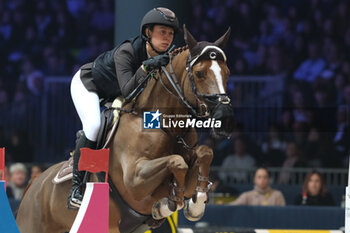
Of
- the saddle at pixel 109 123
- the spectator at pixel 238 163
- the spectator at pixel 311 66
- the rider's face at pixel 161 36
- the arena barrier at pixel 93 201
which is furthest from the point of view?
the spectator at pixel 311 66

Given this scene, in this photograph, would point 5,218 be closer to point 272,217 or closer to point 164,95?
point 164,95

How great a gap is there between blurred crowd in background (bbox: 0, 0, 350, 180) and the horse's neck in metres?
2.52

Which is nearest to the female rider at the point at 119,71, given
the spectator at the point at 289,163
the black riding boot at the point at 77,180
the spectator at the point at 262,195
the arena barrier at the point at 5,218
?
the black riding boot at the point at 77,180

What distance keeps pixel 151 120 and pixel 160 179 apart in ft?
1.53

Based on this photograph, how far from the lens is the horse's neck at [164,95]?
5191 mm

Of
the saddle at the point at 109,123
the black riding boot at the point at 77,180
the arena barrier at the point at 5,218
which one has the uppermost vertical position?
the saddle at the point at 109,123

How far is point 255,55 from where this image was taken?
11773mm

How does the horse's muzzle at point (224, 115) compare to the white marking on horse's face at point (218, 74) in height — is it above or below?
below

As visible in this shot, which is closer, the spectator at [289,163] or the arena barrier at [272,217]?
the arena barrier at [272,217]

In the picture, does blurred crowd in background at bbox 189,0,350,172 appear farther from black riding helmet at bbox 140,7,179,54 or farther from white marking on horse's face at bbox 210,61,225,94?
white marking on horse's face at bbox 210,61,225,94

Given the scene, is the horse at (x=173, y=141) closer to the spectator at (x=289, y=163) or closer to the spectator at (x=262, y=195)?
the spectator at (x=262, y=195)

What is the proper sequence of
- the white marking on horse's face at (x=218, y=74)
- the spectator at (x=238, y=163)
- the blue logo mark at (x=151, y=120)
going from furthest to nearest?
the spectator at (x=238, y=163)
the blue logo mark at (x=151, y=120)
the white marking on horse's face at (x=218, y=74)

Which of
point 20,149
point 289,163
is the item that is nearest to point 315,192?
point 289,163

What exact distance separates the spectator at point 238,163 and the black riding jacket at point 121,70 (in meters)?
3.13
